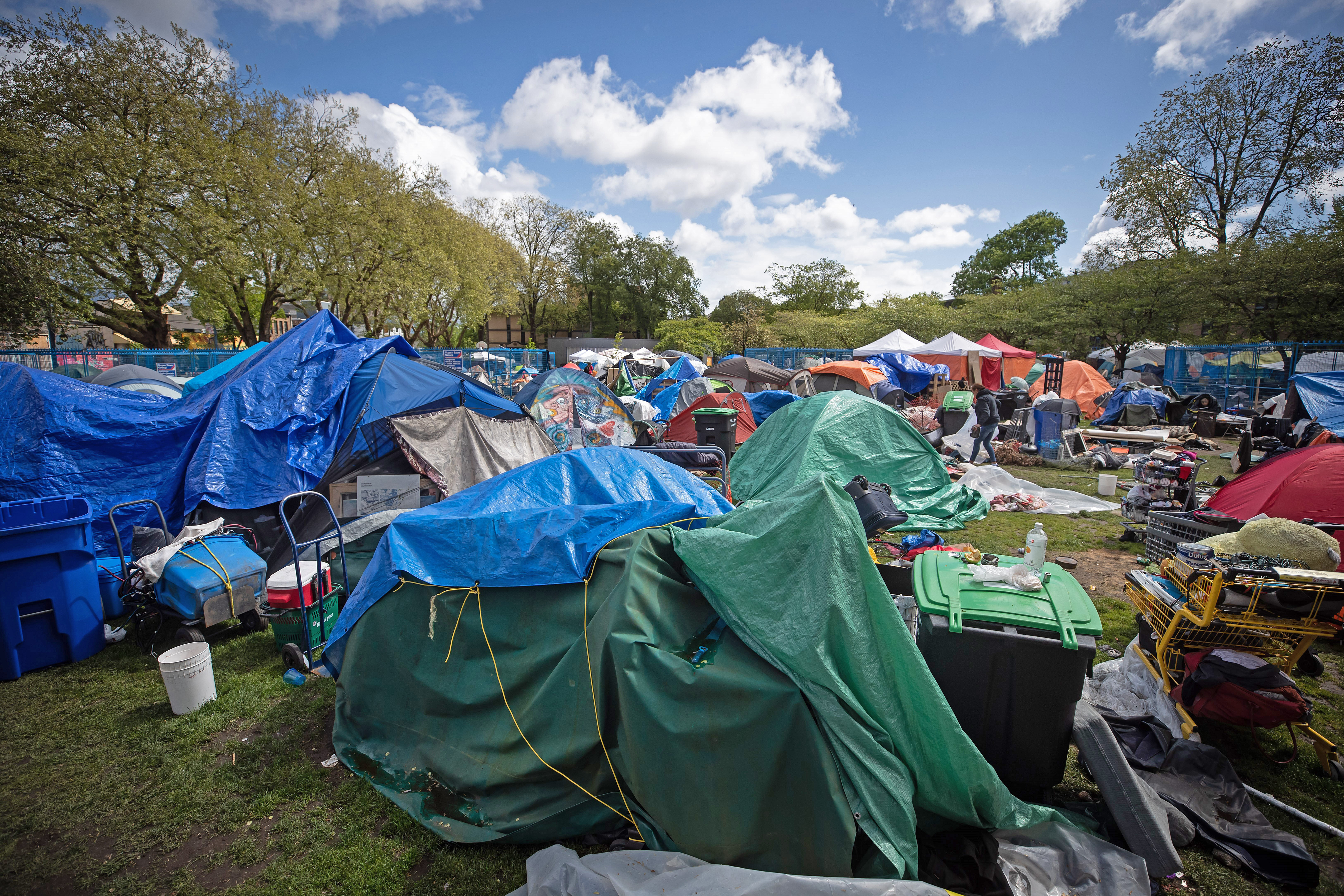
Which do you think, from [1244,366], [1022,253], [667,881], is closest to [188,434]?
[667,881]

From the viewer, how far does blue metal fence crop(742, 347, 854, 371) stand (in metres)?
26.9

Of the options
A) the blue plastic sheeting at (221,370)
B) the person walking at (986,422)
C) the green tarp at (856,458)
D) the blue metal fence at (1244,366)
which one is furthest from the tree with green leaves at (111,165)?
the blue metal fence at (1244,366)

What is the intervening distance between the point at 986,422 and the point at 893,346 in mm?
12184

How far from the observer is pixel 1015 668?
8.68 ft

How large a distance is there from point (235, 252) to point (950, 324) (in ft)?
101

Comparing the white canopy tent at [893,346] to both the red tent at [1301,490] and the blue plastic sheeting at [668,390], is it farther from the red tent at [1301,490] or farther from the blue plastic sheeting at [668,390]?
the red tent at [1301,490]

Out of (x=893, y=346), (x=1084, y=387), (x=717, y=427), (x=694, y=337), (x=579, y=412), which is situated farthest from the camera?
(x=694, y=337)

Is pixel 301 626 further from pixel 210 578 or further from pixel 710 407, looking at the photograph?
pixel 710 407

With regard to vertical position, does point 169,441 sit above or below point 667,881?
above

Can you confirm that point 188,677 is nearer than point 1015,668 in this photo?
No

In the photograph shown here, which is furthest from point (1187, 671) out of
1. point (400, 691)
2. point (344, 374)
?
point (344, 374)

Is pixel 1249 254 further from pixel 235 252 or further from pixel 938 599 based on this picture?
pixel 235 252

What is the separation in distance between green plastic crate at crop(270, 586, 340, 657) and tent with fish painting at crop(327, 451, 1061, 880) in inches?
39.9

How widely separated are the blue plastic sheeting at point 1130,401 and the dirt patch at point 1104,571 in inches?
404
